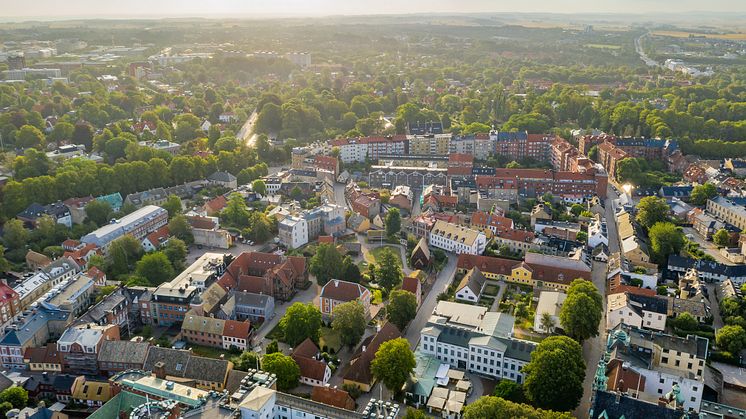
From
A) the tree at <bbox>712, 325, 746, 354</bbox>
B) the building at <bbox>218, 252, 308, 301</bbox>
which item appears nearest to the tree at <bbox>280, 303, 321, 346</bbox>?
the building at <bbox>218, 252, 308, 301</bbox>

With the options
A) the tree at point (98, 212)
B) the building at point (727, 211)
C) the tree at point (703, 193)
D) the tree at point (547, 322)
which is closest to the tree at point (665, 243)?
the building at point (727, 211)

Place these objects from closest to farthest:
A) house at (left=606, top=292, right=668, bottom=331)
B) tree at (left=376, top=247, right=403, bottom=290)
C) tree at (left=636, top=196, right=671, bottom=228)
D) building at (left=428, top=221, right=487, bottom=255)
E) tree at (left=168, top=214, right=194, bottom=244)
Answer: house at (left=606, top=292, right=668, bottom=331), tree at (left=376, top=247, right=403, bottom=290), building at (left=428, top=221, right=487, bottom=255), tree at (left=168, top=214, right=194, bottom=244), tree at (left=636, top=196, right=671, bottom=228)

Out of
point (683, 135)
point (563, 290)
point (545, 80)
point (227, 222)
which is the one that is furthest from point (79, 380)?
point (545, 80)

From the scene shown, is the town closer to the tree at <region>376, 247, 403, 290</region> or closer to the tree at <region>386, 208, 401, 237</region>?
the tree at <region>376, 247, 403, 290</region>

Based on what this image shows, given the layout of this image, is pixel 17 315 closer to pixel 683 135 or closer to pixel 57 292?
pixel 57 292

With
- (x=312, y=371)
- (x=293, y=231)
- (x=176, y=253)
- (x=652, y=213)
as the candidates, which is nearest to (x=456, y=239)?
(x=293, y=231)

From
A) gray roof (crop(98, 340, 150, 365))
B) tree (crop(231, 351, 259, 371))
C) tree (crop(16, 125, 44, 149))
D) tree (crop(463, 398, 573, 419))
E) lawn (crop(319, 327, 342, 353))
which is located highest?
tree (crop(16, 125, 44, 149))
